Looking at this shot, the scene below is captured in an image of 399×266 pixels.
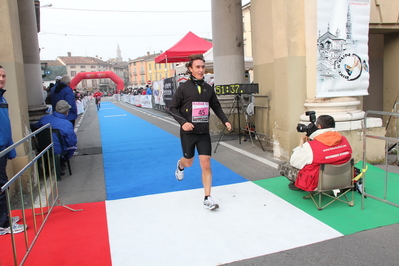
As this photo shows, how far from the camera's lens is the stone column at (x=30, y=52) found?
27.6 feet

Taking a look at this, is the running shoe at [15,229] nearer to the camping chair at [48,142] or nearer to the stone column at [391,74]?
the camping chair at [48,142]

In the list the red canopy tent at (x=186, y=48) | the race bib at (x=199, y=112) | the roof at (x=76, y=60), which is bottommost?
the race bib at (x=199, y=112)

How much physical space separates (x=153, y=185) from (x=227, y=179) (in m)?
1.28

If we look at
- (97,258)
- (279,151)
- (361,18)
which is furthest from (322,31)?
(97,258)

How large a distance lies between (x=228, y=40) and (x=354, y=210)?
23.0 feet

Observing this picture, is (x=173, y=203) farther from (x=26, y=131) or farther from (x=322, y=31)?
(x=322, y=31)

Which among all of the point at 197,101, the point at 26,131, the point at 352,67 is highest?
the point at 352,67

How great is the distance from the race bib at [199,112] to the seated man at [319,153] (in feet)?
4.26

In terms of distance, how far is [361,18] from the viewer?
20.7 feet

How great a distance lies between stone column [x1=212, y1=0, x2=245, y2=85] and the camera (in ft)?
32.4

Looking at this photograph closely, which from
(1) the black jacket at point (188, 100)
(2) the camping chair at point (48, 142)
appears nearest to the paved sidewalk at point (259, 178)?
(2) the camping chair at point (48, 142)

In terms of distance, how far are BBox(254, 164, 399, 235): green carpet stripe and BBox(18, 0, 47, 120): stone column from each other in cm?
635

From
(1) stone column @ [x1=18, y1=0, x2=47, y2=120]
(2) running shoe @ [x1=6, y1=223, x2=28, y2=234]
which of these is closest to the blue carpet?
(2) running shoe @ [x1=6, y1=223, x2=28, y2=234]

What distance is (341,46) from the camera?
20.3 ft
